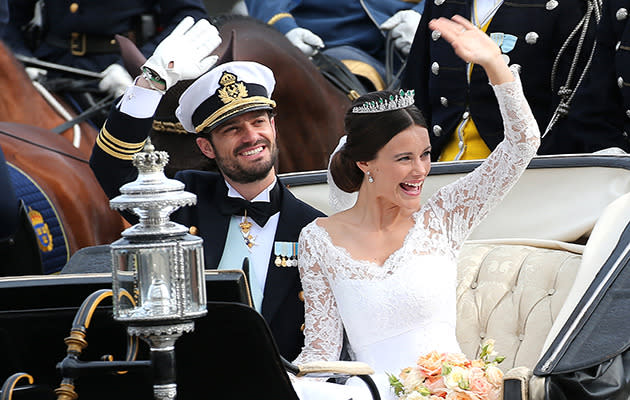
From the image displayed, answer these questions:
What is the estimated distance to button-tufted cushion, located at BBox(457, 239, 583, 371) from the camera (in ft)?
9.45

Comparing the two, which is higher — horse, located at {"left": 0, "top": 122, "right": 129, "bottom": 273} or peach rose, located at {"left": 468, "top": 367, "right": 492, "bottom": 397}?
horse, located at {"left": 0, "top": 122, "right": 129, "bottom": 273}

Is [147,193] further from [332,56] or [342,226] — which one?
[332,56]

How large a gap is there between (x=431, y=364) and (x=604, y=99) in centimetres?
133

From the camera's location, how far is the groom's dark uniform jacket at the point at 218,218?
2980 millimetres

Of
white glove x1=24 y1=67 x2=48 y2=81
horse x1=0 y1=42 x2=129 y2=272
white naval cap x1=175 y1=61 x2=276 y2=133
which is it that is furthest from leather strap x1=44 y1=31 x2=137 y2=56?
white naval cap x1=175 y1=61 x2=276 y2=133

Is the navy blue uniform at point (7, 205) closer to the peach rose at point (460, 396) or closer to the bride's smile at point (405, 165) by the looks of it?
the bride's smile at point (405, 165)

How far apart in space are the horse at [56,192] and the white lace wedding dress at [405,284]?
1.73 metres

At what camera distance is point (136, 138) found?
3047 mm

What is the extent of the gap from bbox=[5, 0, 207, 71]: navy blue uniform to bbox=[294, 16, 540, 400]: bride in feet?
9.80

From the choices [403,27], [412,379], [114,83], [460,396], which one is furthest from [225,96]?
[403,27]

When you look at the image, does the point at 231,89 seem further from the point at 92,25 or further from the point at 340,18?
the point at 340,18

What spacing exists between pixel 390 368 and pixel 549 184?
67cm

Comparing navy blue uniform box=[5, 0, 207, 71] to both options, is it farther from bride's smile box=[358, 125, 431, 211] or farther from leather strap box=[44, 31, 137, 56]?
bride's smile box=[358, 125, 431, 211]

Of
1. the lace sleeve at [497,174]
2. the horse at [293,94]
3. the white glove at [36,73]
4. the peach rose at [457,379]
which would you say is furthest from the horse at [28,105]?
the peach rose at [457,379]
